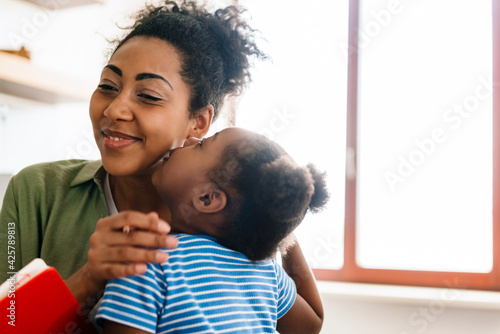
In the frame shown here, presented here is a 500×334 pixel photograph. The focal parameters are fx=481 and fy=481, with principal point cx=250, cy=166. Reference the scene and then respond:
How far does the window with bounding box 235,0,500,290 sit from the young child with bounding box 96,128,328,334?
1.73 metres

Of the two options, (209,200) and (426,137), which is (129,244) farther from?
(426,137)

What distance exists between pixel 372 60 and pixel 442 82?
1.34 feet

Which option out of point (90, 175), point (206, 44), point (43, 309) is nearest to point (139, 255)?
point (43, 309)

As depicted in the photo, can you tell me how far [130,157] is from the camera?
3.77ft

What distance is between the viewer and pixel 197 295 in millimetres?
811

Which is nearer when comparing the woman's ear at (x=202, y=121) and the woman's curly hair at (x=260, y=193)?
Result: the woman's curly hair at (x=260, y=193)

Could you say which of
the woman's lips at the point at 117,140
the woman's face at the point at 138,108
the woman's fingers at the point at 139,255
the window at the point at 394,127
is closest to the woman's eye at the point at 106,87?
the woman's face at the point at 138,108

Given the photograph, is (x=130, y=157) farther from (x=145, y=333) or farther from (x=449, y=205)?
(x=449, y=205)

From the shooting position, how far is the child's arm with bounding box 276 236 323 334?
3.60ft

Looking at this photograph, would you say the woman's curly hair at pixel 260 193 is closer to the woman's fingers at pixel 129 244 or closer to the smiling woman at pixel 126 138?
the woman's fingers at pixel 129 244

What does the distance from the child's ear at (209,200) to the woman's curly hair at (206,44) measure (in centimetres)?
38

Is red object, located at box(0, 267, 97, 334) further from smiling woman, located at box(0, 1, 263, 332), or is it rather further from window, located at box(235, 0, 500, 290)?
window, located at box(235, 0, 500, 290)

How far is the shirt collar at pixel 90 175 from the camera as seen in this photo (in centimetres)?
125

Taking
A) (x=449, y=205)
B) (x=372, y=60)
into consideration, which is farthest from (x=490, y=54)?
(x=449, y=205)
